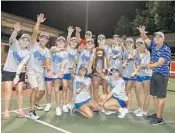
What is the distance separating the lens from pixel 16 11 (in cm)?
3719

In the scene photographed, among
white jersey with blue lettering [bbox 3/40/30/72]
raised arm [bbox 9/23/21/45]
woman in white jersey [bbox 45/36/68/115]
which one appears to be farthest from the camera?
woman in white jersey [bbox 45/36/68/115]

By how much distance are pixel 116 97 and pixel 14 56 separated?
2.62m

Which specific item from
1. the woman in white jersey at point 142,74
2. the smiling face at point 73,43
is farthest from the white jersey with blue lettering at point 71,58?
the woman in white jersey at point 142,74

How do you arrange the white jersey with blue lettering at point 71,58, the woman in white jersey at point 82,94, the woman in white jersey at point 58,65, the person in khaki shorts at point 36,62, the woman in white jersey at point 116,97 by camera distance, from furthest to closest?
the white jersey with blue lettering at point 71,58 < the woman in white jersey at point 58,65 < the woman in white jersey at point 116,97 < the woman in white jersey at point 82,94 < the person in khaki shorts at point 36,62

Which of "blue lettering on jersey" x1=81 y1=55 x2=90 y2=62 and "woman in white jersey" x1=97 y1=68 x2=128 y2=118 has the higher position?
"blue lettering on jersey" x1=81 y1=55 x2=90 y2=62

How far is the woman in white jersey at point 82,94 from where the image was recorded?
23.7 feet

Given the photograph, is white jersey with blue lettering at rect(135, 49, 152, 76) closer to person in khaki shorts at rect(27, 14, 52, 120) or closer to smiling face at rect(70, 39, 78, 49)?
smiling face at rect(70, 39, 78, 49)

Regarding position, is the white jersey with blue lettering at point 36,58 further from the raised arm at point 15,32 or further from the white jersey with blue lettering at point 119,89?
the white jersey with blue lettering at point 119,89

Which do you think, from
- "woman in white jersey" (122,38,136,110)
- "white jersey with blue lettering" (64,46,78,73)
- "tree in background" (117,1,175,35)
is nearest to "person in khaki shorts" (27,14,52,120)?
"white jersey with blue lettering" (64,46,78,73)

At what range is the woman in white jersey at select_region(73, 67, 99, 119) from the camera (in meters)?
7.23

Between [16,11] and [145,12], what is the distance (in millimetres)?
15954

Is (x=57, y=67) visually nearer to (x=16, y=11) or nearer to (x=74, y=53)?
(x=74, y=53)

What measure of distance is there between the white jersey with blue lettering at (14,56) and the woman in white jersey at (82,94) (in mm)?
1421

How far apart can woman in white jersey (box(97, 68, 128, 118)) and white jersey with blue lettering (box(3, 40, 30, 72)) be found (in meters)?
2.22
